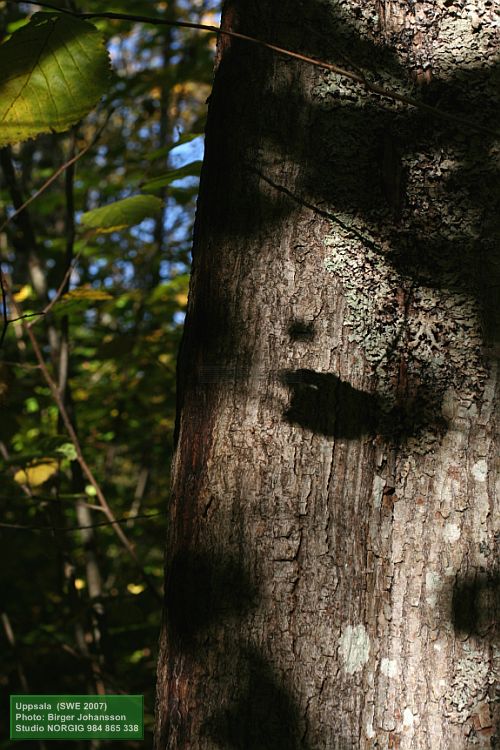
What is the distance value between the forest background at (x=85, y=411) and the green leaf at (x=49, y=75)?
346mm

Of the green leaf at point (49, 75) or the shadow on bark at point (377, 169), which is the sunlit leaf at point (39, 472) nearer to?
the green leaf at point (49, 75)

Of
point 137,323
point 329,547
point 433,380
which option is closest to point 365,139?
point 433,380

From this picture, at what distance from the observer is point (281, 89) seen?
3.01 ft

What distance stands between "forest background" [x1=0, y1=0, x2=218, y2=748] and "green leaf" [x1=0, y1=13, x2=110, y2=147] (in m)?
0.35

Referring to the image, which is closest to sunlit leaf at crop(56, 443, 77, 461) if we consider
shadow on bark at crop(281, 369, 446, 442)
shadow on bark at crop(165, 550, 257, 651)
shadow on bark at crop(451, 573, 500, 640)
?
shadow on bark at crop(165, 550, 257, 651)

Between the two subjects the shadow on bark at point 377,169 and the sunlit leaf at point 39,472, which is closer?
the shadow on bark at point 377,169

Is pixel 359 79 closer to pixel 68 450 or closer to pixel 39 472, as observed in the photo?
pixel 68 450

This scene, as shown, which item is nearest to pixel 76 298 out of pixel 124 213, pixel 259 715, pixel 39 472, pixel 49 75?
pixel 124 213

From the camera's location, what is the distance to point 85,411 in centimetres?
444

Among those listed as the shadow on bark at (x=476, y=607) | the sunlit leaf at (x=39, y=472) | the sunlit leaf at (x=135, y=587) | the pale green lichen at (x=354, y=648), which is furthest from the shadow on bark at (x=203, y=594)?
the sunlit leaf at (x=135, y=587)

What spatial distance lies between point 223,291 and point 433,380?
309 millimetres

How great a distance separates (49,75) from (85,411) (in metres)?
3.51

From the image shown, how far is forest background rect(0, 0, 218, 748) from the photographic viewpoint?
2.36 metres

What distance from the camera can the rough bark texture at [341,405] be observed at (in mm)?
796
